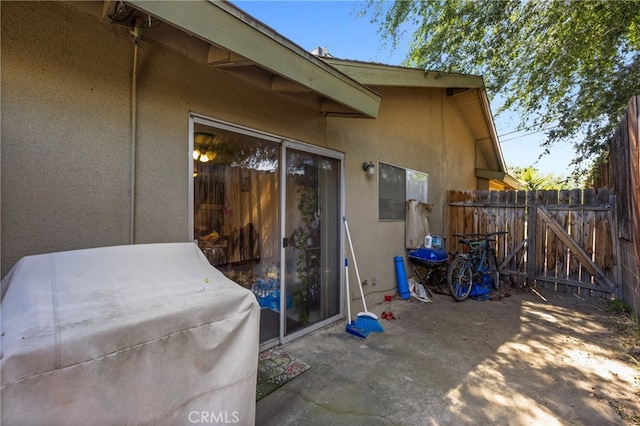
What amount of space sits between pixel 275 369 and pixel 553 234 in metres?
5.66

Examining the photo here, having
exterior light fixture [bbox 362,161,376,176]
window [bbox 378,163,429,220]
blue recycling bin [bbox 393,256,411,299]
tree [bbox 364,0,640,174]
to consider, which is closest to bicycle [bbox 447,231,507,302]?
blue recycling bin [bbox 393,256,411,299]

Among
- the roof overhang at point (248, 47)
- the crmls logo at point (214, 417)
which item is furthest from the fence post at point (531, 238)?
the crmls logo at point (214, 417)

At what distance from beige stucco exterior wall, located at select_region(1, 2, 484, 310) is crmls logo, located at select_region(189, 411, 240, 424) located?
130 centimetres

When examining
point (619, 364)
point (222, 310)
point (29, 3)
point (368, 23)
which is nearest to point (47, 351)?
point (222, 310)

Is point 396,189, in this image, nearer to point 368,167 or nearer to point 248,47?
point 368,167

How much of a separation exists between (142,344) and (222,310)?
0.40m

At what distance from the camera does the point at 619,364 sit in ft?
9.53

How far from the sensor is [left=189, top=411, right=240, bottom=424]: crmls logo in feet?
4.66

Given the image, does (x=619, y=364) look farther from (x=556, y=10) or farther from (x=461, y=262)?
(x=556, y=10)

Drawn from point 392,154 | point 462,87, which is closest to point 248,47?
point 392,154

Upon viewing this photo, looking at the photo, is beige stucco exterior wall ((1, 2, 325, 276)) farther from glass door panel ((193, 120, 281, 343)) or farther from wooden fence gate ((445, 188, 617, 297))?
wooden fence gate ((445, 188, 617, 297))

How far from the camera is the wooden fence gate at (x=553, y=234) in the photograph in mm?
5012

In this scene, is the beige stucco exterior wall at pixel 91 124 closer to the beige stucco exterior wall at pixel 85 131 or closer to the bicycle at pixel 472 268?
the beige stucco exterior wall at pixel 85 131

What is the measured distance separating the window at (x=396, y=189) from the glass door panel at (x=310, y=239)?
45.8 inches
